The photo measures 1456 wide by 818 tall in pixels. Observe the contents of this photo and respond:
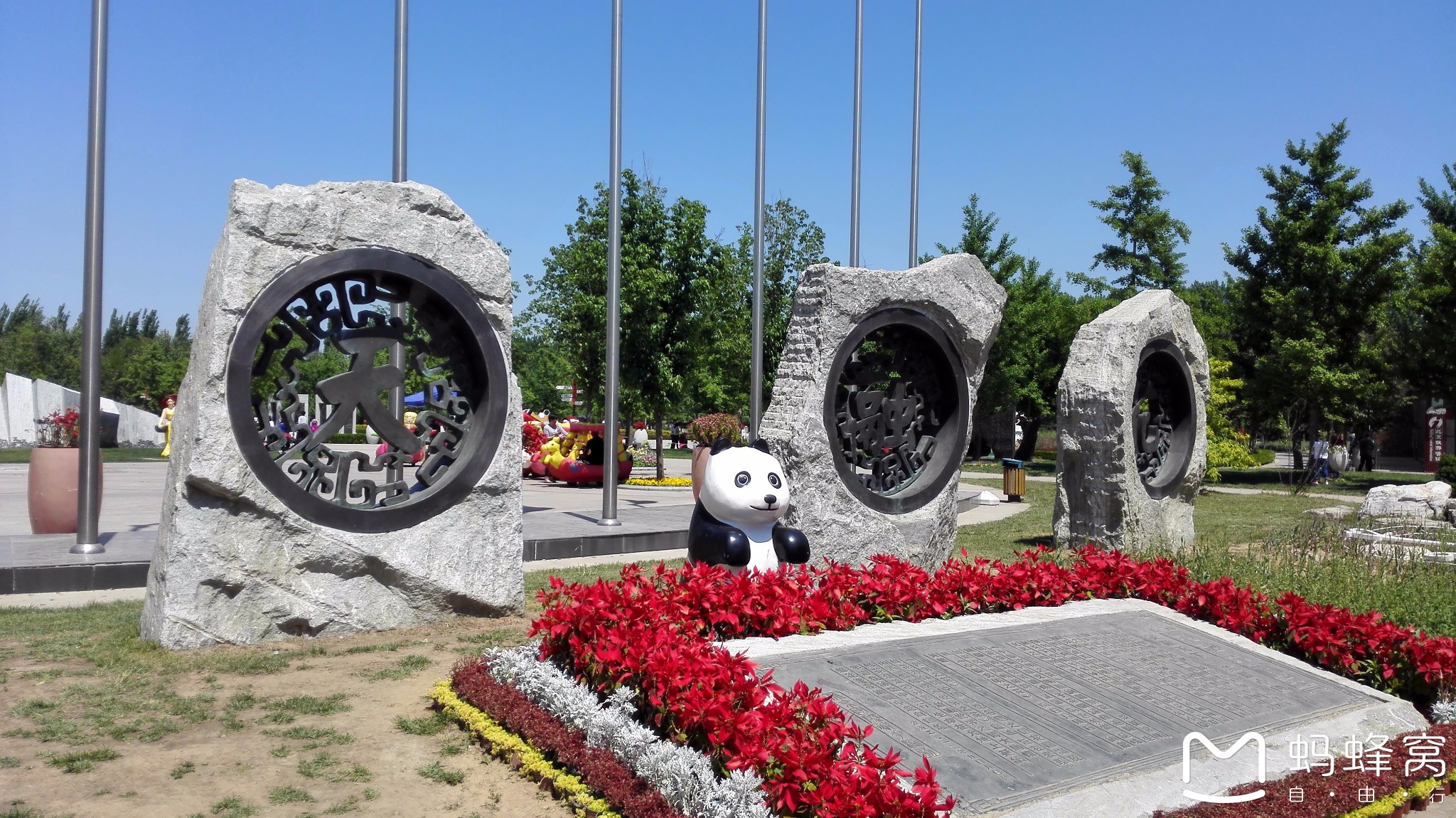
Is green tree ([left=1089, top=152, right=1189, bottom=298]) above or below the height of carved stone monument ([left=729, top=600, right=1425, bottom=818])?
above

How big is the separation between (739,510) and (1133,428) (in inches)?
233

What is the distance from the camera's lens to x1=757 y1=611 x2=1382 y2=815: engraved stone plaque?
13.2 ft

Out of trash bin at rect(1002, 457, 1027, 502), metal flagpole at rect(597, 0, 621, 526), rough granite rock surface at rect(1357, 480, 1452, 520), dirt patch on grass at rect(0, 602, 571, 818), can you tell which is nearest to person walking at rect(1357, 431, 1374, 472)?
rough granite rock surface at rect(1357, 480, 1452, 520)

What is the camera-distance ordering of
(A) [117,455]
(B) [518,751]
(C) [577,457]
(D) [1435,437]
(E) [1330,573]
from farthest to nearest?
(D) [1435,437], (A) [117,455], (C) [577,457], (E) [1330,573], (B) [518,751]

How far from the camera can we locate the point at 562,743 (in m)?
4.48

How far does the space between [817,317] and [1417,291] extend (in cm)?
1987

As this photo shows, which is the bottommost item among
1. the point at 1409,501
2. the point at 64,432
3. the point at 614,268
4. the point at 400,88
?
the point at 1409,501

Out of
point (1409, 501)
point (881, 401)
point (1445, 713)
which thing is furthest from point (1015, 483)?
point (1445, 713)

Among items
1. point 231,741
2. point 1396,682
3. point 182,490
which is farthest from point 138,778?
point 1396,682

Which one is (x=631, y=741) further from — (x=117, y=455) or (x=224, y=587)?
(x=117, y=455)

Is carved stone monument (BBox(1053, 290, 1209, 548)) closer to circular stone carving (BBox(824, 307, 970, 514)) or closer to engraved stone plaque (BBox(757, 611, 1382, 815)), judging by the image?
circular stone carving (BBox(824, 307, 970, 514))

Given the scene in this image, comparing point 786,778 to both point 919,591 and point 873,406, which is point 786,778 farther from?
point 873,406

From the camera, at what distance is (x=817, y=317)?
8656 millimetres

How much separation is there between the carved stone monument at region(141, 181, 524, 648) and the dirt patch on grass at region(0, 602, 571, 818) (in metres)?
0.41
